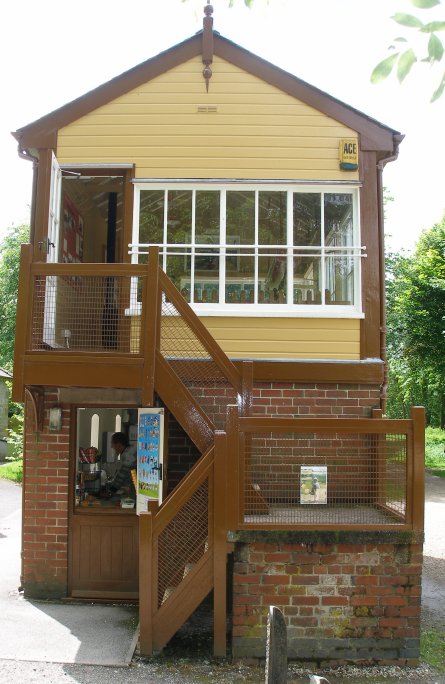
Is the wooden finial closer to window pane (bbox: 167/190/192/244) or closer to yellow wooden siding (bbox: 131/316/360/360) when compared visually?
window pane (bbox: 167/190/192/244)

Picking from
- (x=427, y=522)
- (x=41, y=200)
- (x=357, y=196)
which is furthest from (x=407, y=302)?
(x=41, y=200)

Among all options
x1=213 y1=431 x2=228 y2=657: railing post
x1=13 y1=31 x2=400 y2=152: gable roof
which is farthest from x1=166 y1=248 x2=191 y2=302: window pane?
x1=213 y1=431 x2=228 y2=657: railing post

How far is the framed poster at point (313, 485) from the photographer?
6.04 m

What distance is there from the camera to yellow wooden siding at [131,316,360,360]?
7.62 meters

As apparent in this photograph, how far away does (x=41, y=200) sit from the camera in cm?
779

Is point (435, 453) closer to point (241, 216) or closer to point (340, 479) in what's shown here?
point (241, 216)

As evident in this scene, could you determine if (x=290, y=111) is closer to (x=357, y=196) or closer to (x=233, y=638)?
(x=357, y=196)

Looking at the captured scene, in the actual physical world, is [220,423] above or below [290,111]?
below

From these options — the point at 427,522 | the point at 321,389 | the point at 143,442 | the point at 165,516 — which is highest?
the point at 321,389

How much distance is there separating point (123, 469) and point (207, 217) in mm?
3281

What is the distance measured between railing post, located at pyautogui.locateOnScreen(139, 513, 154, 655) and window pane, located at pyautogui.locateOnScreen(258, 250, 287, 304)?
3.16m

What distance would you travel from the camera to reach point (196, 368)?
273 inches

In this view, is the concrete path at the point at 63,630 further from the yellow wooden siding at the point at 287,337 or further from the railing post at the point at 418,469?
the yellow wooden siding at the point at 287,337

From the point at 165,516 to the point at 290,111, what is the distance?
5167 millimetres
